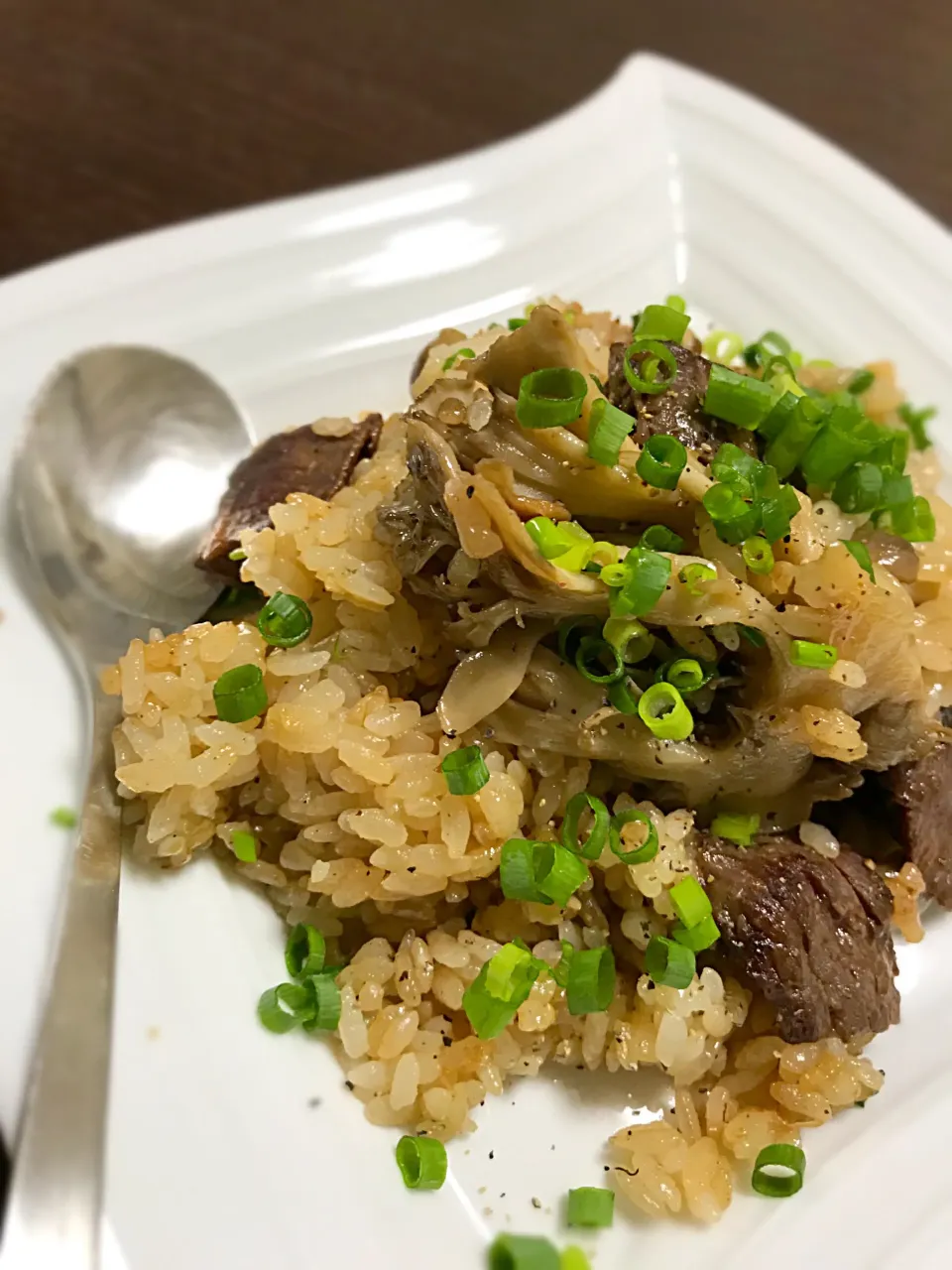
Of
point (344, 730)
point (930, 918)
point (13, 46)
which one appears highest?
point (930, 918)

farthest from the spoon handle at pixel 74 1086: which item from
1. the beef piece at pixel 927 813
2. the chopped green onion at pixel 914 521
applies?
the chopped green onion at pixel 914 521

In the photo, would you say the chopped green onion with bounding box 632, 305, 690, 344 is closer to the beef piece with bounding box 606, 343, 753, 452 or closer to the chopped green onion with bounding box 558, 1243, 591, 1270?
the beef piece with bounding box 606, 343, 753, 452

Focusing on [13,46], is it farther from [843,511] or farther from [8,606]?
[843,511]

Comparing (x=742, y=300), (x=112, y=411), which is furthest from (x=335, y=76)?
(x=112, y=411)

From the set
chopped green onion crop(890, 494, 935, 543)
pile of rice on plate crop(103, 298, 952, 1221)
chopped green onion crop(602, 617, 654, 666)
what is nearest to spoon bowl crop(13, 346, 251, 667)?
pile of rice on plate crop(103, 298, 952, 1221)

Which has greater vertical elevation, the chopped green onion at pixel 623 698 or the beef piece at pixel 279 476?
the chopped green onion at pixel 623 698

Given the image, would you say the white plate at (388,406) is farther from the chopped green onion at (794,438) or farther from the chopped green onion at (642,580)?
the chopped green onion at (794,438)

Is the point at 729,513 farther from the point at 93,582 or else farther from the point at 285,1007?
the point at 93,582
